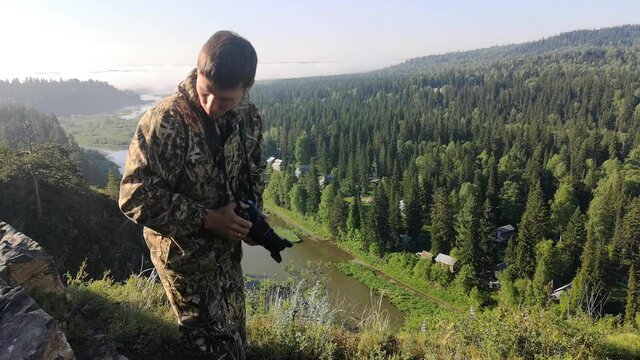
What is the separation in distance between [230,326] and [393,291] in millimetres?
30841

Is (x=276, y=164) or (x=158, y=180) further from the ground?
(x=158, y=180)

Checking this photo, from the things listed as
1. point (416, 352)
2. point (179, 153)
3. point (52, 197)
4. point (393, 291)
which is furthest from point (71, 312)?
point (393, 291)

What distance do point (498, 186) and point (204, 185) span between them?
51.0 meters

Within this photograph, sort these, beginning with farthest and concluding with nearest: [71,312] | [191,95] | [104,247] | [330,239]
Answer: [330,239] → [104,247] → [71,312] → [191,95]

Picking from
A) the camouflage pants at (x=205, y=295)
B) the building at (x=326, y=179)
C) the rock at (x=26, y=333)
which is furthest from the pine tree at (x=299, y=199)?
the rock at (x=26, y=333)

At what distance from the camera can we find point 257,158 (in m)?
3.09

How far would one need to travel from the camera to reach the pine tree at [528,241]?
31.8 m

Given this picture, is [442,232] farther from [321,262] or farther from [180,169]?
[180,169]

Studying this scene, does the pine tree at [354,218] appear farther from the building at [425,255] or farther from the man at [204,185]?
the man at [204,185]

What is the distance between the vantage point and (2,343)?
7.95ft

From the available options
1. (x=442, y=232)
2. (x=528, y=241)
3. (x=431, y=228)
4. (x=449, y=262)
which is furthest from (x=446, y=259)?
(x=528, y=241)

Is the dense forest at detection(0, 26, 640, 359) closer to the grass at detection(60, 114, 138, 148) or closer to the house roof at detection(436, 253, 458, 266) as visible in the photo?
the house roof at detection(436, 253, 458, 266)

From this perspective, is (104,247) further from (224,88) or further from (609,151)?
(609,151)

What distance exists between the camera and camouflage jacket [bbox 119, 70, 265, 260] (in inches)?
90.9
